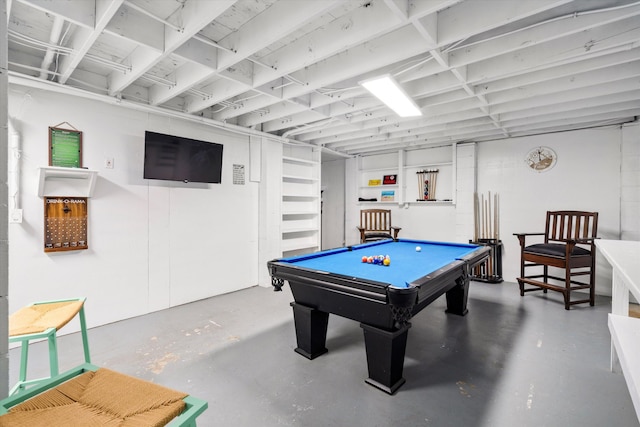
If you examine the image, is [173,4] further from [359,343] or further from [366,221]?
[366,221]

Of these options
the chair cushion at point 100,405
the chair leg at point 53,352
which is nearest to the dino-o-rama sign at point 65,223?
the chair leg at point 53,352

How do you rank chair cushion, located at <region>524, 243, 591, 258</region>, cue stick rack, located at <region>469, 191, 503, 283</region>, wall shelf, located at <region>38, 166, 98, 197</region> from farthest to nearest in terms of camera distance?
1. cue stick rack, located at <region>469, 191, 503, 283</region>
2. chair cushion, located at <region>524, 243, 591, 258</region>
3. wall shelf, located at <region>38, 166, 98, 197</region>

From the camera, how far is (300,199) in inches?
218

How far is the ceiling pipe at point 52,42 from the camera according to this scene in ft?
6.76

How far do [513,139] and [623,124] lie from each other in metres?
1.27

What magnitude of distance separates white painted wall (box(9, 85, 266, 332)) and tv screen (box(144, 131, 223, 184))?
0.59 feet

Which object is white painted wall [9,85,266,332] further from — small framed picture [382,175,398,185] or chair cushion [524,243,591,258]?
chair cushion [524,243,591,258]

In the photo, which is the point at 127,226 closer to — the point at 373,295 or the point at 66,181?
the point at 66,181

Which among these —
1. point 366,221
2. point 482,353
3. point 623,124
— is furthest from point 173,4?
point 623,124

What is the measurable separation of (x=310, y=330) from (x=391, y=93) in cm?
223

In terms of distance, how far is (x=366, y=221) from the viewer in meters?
6.06

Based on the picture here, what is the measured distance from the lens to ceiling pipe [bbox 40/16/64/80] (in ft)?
6.76

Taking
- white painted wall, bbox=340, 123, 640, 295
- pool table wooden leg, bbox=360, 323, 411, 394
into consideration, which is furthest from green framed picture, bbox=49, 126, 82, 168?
white painted wall, bbox=340, 123, 640, 295

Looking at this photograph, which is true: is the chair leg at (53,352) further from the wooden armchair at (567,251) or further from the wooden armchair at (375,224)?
the wooden armchair at (567,251)
